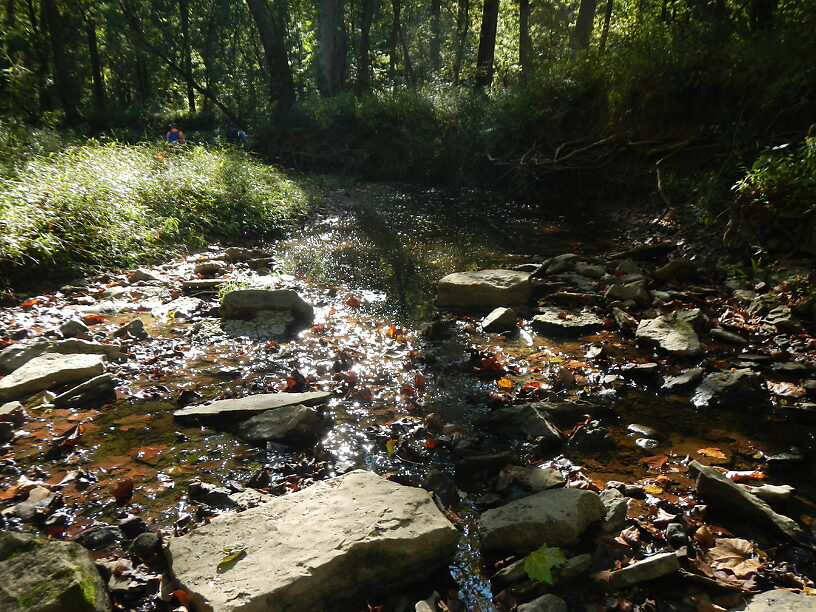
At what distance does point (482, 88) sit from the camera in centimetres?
1642

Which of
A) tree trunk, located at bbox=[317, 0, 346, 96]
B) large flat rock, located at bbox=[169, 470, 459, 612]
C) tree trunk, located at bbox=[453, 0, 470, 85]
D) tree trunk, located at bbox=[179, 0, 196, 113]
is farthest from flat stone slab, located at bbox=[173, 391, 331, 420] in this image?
tree trunk, located at bbox=[179, 0, 196, 113]

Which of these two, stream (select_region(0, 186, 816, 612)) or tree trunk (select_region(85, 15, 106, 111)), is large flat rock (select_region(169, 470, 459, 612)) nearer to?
stream (select_region(0, 186, 816, 612))

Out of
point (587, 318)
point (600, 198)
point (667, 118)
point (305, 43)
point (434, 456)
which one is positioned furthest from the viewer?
point (305, 43)

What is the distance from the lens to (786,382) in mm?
4102

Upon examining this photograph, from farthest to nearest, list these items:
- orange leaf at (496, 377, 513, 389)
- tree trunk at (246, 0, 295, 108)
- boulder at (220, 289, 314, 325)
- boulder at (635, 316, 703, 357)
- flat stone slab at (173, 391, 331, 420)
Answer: tree trunk at (246, 0, 295, 108) → boulder at (220, 289, 314, 325) → boulder at (635, 316, 703, 357) → orange leaf at (496, 377, 513, 389) → flat stone slab at (173, 391, 331, 420)

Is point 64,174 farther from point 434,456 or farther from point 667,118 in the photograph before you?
point 667,118

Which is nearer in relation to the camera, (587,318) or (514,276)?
(587,318)

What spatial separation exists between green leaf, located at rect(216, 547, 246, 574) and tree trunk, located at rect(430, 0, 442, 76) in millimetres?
29722

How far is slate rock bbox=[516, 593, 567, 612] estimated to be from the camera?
84.6 inches

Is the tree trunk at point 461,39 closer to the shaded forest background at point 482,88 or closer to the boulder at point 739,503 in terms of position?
the shaded forest background at point 482,88

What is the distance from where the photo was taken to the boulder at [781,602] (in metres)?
1.98

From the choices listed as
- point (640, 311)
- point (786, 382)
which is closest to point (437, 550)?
point (786, 382)

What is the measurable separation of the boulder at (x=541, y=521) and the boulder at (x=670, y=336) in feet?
8.44

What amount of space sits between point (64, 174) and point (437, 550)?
845 cm
